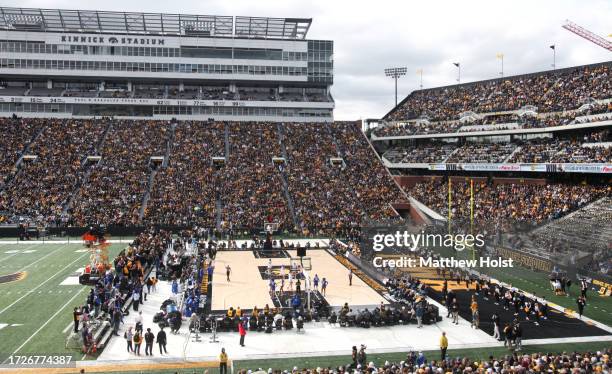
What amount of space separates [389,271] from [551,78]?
123ft

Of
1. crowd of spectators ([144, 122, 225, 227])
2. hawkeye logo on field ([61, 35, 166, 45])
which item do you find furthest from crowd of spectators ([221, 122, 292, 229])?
hawkeye logo on field ([61, 35, 166, 45])

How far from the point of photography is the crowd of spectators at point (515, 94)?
48.2 metres

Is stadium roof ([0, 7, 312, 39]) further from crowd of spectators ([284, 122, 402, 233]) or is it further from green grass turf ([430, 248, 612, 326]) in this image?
green grass turf ([430, 248, 612, 326])

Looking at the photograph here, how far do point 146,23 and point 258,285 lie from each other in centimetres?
5016

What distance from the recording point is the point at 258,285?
92.7 ft

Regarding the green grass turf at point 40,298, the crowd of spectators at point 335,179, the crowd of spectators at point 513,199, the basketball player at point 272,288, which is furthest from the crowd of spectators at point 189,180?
the crowd of spectators at point 513,199

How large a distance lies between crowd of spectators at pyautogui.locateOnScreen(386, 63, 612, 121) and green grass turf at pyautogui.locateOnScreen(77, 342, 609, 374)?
32927 millimetres

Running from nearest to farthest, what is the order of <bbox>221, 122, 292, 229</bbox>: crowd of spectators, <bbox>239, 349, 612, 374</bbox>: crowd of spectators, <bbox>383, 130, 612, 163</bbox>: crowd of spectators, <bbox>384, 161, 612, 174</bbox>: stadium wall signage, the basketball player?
<bbox>239, 349, 612, 374</bbox>: crowd of spectators, the basketball player, <bbox>384, 161, 612, 174</bbox>: stadium wall signage, <bbox>383, 130, 612, 163</bbox>: crowd of spectators, <bbox>221, 122, 292, 229</bbox>: crowd of spectators

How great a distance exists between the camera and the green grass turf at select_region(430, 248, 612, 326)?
77.0ft

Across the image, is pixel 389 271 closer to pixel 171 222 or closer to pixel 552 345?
pixel 552 345

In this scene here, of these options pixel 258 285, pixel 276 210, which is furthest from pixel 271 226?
pixel 258 285

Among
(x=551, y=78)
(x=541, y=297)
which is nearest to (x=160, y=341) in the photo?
(x=541, y=297)

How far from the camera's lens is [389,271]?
94.0 ft

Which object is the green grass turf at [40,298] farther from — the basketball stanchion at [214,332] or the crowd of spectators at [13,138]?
the crowd of spectators at [13,138]
